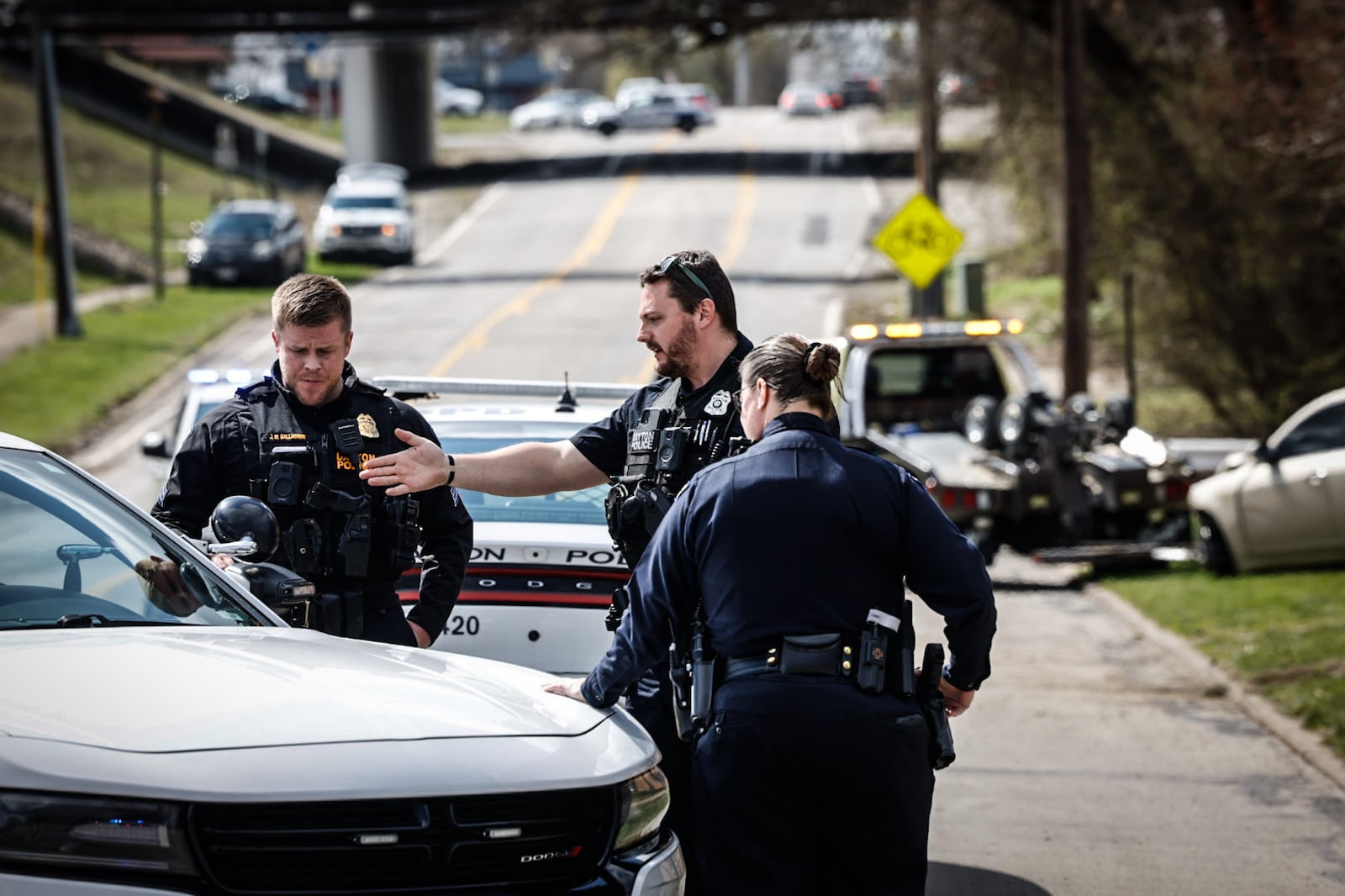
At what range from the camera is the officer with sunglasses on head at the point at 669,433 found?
487 cm

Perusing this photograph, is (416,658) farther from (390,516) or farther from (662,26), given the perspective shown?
(662,26)

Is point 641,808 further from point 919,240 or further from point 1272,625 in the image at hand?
point 919,240

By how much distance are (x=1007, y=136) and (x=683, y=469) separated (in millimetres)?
23362

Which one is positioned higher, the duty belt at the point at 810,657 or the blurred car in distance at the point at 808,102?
the blurred car in distance at the point at 808,102

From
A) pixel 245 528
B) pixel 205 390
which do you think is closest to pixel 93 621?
pixel 245 528

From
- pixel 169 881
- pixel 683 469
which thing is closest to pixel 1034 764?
pixel 683 469

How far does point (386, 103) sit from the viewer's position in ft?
196

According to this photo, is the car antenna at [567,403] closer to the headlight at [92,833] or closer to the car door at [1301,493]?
the headlight at [92,833]

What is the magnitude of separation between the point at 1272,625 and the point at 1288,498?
6.57 ft

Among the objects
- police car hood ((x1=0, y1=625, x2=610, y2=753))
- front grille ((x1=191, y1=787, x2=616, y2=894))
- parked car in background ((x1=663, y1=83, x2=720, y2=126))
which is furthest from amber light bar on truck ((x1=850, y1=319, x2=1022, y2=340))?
parked car in background ((x1=663, y1=83, x2=720, y2=126))

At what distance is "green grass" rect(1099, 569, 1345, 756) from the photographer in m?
9.83

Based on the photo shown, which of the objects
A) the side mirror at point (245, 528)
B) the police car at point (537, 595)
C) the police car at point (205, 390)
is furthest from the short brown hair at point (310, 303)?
the police car at point (205, 390)

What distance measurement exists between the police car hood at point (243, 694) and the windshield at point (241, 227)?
111ft

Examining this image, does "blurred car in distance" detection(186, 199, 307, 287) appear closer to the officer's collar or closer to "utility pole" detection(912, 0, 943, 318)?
"utility pole" detection(912, 0, 943, 318)
